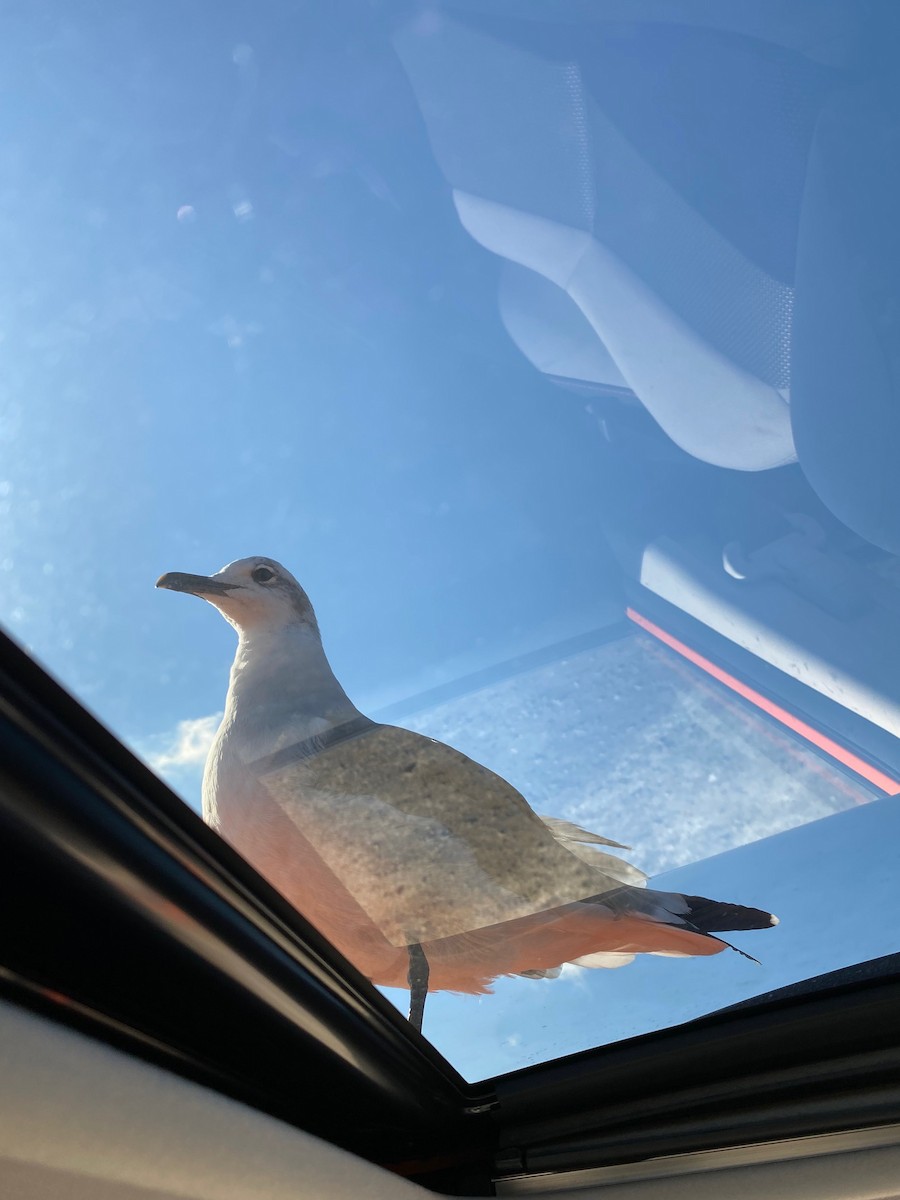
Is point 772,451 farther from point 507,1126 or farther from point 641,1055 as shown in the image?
point 507,1126

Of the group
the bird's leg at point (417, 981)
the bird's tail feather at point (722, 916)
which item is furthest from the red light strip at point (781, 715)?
the bird's leg at point (417, 981)

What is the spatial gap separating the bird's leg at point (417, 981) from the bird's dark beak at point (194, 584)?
795 mm

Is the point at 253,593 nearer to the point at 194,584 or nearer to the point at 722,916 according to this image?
the point at 194,584

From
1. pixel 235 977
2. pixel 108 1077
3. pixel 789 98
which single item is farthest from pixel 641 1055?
pixel 789 98

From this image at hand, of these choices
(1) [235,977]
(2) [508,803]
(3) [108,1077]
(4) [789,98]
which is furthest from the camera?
(2) [508,803]

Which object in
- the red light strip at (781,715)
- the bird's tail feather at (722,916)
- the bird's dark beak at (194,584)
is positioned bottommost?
the bird's tail feather at (722,916)

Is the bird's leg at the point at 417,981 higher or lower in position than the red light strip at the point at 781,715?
lower

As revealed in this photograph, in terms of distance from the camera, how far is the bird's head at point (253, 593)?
1.32 meters

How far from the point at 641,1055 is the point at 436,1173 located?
480 mm

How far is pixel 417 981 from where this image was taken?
149cm

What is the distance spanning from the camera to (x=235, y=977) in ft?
2.91

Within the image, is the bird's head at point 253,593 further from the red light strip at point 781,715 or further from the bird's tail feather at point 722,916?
the bird's tail feather at point 722,916

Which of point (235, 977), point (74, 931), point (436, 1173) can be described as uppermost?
point (74, 931)

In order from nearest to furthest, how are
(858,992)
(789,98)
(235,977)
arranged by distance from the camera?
1. (235,977)
2. (789,98)
3. (858,992)
